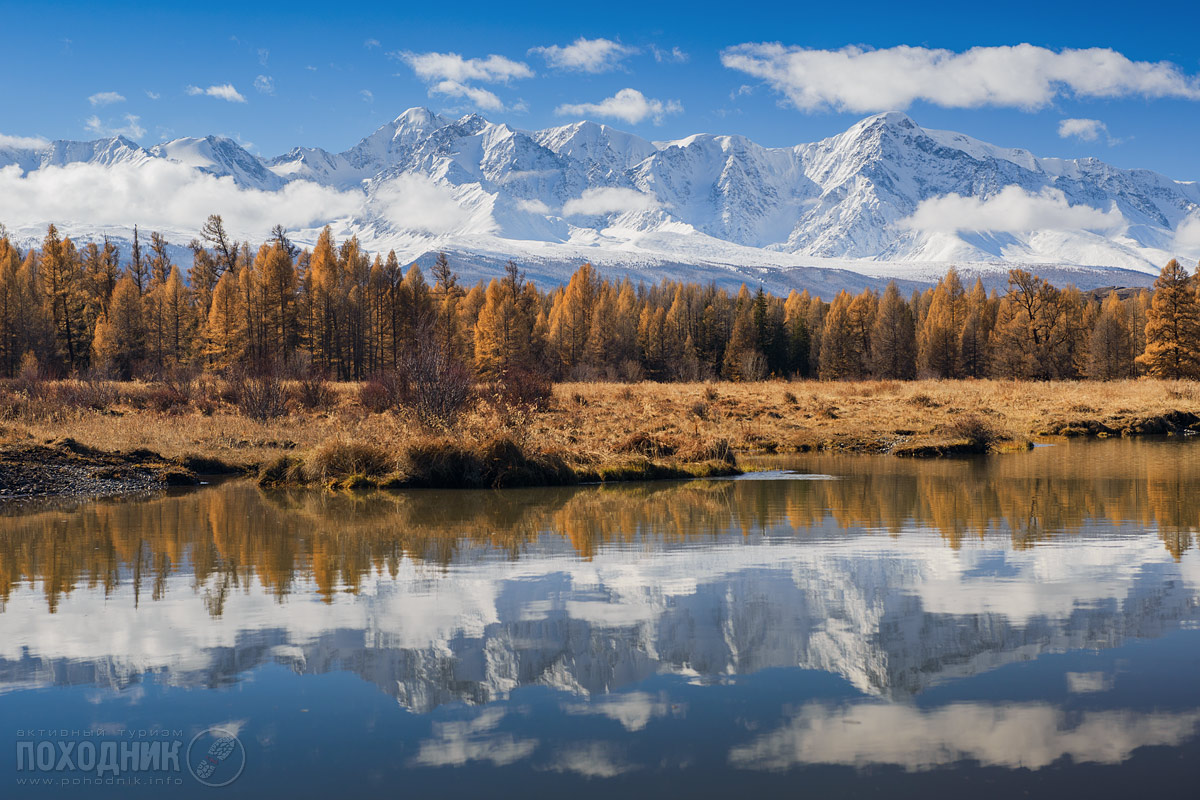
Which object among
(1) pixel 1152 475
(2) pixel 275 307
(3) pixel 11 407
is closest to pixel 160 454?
(3) pixel 11 407

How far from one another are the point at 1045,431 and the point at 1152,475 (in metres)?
15.5

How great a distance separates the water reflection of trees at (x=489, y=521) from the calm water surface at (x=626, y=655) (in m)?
0.11

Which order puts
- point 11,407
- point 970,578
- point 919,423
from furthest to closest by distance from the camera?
point 919,423 → point 11,407 → point 970,578

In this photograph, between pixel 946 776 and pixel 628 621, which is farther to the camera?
pixel 628 621

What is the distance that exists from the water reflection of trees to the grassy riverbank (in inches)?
57.4

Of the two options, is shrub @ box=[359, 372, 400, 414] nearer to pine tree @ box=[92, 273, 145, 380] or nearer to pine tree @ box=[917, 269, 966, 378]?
pine tree @ box=[92, 273, 145, 380]

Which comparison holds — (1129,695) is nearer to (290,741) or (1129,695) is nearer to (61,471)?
(290,741)

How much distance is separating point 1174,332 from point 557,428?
45.1 m

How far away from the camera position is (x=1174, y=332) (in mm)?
55781

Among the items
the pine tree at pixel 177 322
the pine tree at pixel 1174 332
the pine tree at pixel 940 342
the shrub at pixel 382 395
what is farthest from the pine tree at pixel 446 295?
the pine tree at pixel 1174 332

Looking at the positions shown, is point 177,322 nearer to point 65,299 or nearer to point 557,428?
point 65,299

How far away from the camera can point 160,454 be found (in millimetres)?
23453

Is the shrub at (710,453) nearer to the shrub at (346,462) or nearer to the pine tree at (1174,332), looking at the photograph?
the shrub at (346,462)

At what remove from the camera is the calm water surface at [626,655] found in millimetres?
5445
